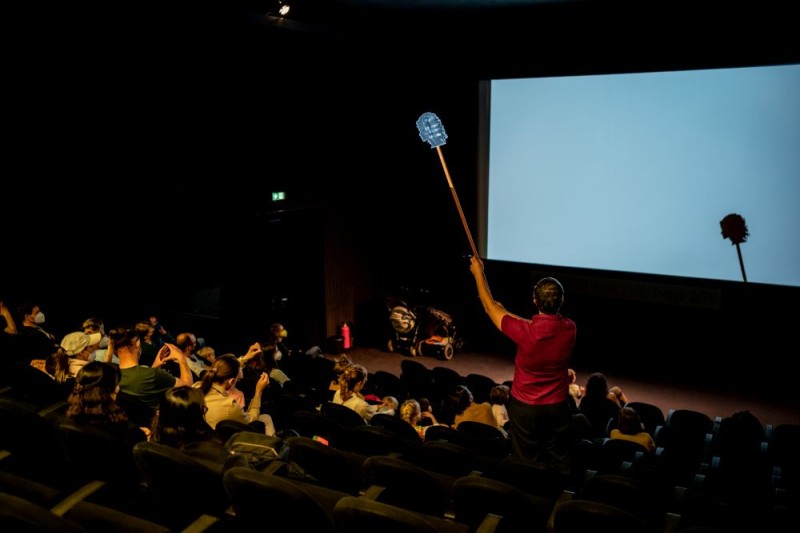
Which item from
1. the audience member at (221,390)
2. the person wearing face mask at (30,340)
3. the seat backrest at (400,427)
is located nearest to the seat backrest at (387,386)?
the seat backrest at (400,427)

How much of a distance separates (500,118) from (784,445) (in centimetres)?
636

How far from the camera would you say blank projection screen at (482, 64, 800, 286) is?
7.90 metres

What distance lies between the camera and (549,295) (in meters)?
4.02

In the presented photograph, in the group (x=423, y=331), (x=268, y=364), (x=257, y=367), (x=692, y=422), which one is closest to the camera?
(x=692, y=422)

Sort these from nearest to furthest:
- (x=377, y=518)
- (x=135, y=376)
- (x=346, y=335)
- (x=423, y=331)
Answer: (x=377, y=518), (x=135, y=376), (x=423, y=331), (x=346, y=335)

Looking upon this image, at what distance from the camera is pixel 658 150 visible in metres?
8.61

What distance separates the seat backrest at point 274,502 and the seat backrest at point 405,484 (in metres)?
0.58

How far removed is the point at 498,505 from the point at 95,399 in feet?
7.37

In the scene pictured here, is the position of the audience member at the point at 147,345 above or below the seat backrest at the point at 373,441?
above

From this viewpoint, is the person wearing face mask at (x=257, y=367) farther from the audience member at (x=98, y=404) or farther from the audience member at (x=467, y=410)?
the audience member at (x=98, y=404)

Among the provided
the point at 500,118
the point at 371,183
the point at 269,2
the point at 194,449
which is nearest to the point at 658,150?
the point at 500,118

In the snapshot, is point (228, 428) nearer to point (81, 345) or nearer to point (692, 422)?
point (81, 345)

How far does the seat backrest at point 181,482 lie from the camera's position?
114 inches

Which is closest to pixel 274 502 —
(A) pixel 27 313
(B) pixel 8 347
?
(B) pixel 8 347
